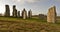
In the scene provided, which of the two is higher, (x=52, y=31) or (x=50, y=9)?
(x=50, y=9)

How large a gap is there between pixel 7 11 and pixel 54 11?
81.6 ft

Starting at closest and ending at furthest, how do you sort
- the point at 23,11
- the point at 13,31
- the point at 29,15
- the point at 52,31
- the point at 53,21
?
the point at 13,31 → the point at 52,31 → the point at 53,21 → the point at 23,11 → the point at 29,15

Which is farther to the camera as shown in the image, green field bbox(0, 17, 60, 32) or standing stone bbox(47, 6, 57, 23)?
standing stone bbox(47, 6, 57, 23)

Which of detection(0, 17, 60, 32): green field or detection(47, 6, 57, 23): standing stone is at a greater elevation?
detection(47, 6, 57, 23): standing stone

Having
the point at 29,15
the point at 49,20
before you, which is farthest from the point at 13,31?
the point at 29,15

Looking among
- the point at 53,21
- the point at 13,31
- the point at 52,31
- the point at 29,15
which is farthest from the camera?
the point at 29,15

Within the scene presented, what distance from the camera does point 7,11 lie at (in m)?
54.6

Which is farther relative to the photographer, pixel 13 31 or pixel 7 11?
pixel 7 11

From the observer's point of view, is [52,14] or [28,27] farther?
[52,14]

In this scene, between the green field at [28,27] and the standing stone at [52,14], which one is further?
the standing stone at [52,14]

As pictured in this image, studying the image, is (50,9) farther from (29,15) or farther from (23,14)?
(29,15)

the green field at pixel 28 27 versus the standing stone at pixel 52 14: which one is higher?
the standing stone at pixel 52 14

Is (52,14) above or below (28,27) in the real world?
above

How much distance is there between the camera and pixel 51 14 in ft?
110
